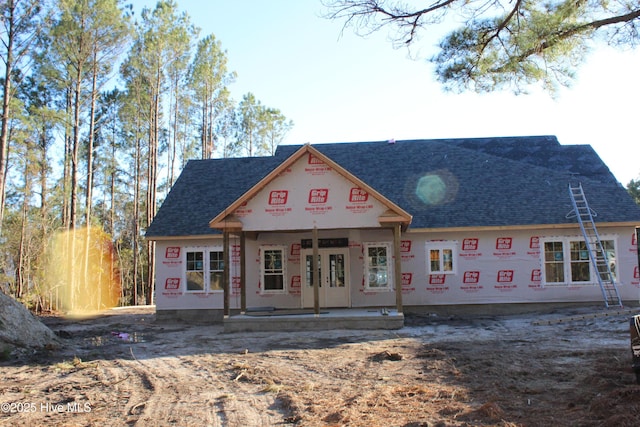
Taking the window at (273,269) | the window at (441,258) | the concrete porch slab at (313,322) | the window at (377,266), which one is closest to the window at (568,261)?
the window at (441,258)

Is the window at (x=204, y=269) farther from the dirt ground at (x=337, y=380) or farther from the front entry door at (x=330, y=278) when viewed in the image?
the dirt ground at (x=337, y=380)

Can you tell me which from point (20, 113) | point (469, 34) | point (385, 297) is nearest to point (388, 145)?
point (385, 297)

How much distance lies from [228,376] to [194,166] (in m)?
15.1

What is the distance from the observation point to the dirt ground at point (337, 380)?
6332 mm

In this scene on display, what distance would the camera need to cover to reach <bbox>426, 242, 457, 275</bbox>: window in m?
18.0

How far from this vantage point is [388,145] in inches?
907

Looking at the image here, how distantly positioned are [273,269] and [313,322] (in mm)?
3917

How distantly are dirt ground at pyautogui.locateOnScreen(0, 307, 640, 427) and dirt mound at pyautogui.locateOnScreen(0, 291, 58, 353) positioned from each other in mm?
476

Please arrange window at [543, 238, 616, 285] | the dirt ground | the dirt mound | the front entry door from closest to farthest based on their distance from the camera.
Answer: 1. the dirt ground
2. the dirt mound
3. window at [543, 238, 616, 285]
4. the front entry door

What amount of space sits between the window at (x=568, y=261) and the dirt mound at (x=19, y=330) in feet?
48.0

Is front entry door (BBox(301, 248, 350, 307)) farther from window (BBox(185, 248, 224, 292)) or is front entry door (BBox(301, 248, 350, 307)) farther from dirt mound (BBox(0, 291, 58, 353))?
dirt mound (BBox(0, 291, 58, 353))

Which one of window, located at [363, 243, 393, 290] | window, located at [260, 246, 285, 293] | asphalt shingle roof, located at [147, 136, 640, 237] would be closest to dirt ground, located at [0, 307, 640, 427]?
window, located at [363, 243, 393, 290]

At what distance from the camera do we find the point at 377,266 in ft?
59.8

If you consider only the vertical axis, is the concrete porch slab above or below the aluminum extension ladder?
below
